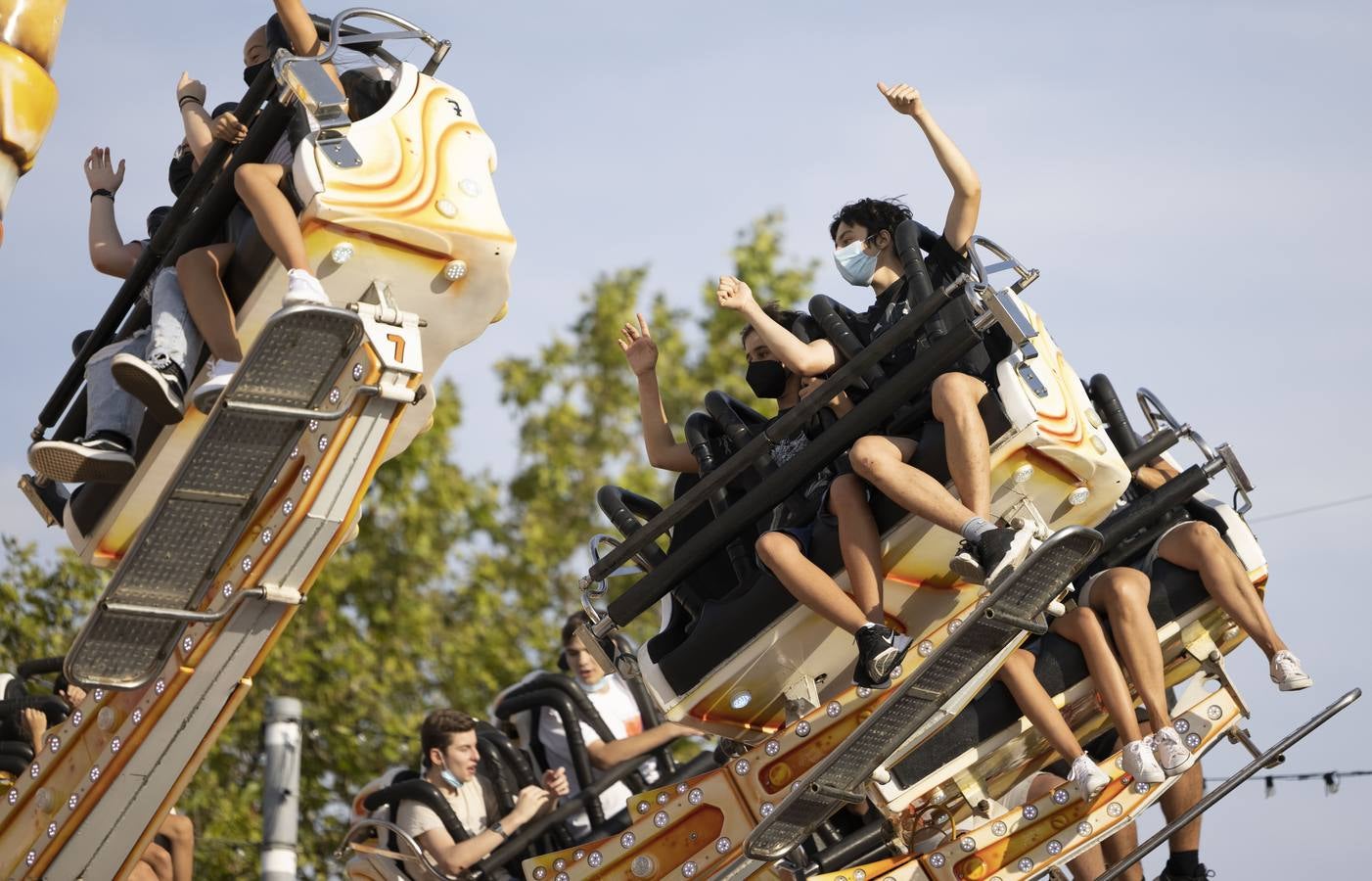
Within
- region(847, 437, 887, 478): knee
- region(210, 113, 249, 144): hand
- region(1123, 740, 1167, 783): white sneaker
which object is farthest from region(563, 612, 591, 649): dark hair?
region(210, 113, 249, 144): hand

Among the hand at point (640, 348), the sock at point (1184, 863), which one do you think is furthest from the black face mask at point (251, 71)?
the sock at point (1184, 863)

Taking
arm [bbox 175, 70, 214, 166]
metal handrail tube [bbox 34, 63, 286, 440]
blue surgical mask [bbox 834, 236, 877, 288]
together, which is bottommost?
blue surgical mask [bbox 834, 236, 877, 288]

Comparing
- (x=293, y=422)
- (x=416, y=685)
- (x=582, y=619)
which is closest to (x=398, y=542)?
(x=416, y=685)

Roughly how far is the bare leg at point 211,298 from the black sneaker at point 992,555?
92.0 inches

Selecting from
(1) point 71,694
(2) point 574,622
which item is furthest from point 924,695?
(1) point 71,694

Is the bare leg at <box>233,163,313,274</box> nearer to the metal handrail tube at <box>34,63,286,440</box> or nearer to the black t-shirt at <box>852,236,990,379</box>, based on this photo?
the metal handrail tube at <box>34,63,286,440</box>

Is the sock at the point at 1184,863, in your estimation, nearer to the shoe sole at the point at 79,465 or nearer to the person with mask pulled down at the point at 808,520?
the person with mask pulled down at the point at 808,520

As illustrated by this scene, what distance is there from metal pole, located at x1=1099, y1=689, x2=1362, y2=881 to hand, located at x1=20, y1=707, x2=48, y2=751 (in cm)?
403

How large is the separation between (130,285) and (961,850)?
3395 mm

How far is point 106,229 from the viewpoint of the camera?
22.0ft

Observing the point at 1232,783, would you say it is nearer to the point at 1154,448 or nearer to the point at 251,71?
the point at 1154,448

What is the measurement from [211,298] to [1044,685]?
299 centimetres

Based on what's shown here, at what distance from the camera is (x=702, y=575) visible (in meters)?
6.18

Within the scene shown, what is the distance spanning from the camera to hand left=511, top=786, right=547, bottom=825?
6887 mm
